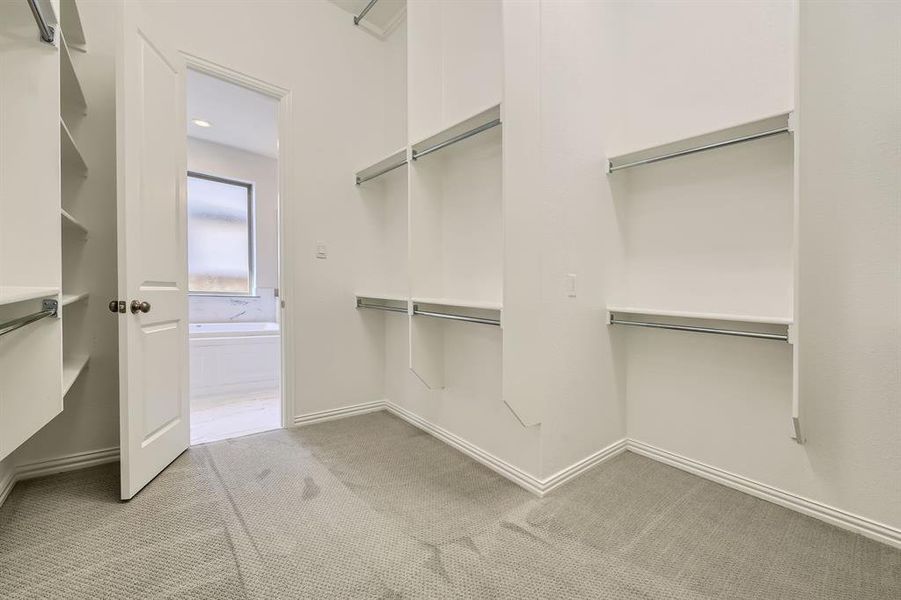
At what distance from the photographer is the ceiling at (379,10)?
9.49 ft

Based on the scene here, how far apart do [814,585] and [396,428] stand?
2175mm

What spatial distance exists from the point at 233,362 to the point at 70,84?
2.82 m

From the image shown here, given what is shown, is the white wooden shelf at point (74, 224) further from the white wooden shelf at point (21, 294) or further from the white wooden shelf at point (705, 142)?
the white wooden shelf at point (705, 142)

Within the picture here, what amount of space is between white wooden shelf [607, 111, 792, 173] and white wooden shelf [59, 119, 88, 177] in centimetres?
268

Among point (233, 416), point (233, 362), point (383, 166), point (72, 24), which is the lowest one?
point (233, 416)

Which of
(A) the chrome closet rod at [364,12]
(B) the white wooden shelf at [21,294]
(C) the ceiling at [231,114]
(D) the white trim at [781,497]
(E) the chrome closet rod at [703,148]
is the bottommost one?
(D) the white trim at [781,497]

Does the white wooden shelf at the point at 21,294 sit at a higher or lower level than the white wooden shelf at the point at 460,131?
lower

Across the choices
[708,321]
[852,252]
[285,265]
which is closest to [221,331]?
[285,265]

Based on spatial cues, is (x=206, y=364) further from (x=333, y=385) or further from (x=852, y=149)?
(x=852, y=149)

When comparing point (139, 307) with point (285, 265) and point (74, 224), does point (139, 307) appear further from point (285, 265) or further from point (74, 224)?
point (285, 265)

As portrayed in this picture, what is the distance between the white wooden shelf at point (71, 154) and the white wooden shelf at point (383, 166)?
5.15ft

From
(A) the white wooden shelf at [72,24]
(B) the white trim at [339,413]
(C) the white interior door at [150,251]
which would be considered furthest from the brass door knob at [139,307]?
(A) the white wooden shelf at [72,24]

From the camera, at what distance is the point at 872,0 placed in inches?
59.3

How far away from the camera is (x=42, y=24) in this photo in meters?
1.27
